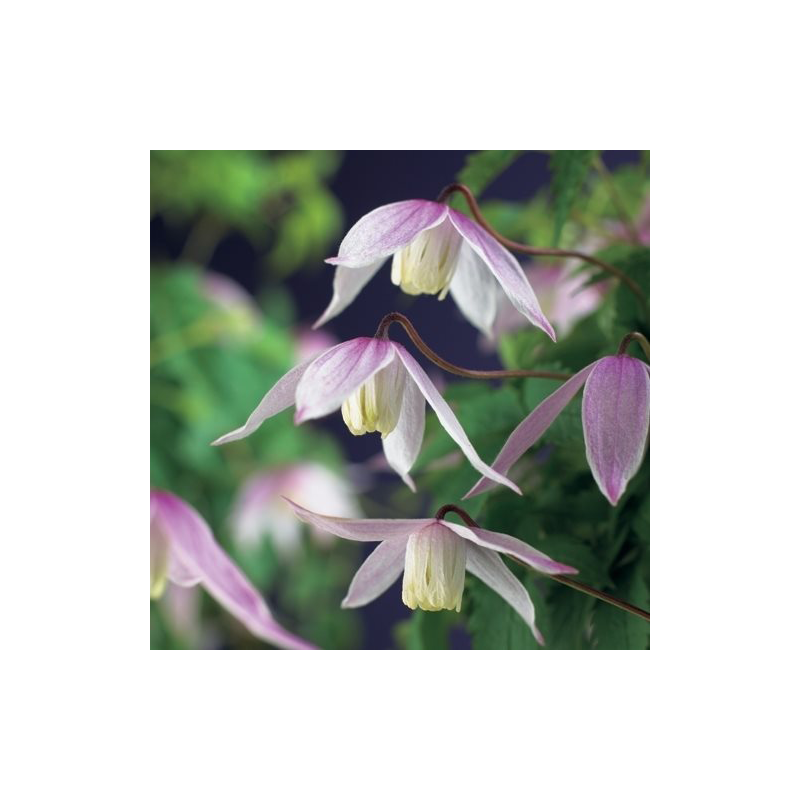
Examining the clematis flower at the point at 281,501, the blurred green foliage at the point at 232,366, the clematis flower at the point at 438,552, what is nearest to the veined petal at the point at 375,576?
the clematis flower at the point at 438,552

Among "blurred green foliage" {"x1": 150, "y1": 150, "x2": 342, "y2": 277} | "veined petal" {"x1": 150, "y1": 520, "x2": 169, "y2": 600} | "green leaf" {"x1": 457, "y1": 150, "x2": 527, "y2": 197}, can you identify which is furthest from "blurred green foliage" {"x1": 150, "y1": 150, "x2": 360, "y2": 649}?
"green leaf" {"x1": 457, "y1": 150, "x2": 527, "y2": 197}

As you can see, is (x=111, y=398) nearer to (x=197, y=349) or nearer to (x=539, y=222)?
(x=539, y=222)

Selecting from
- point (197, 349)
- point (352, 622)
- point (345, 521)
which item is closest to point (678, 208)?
point (345, 521)

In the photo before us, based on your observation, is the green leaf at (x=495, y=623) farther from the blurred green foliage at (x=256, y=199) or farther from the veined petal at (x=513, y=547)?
the blurred green foliage at (x=256, y=199)

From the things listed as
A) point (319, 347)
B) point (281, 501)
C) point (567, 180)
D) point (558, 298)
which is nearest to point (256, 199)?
point (319, 347)

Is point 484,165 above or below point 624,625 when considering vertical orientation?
above

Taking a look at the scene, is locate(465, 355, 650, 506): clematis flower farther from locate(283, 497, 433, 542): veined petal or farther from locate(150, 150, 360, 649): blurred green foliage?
locate(150, 150, 360, 649): blurred green foliage

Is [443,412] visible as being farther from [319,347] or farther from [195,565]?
[319,347]
